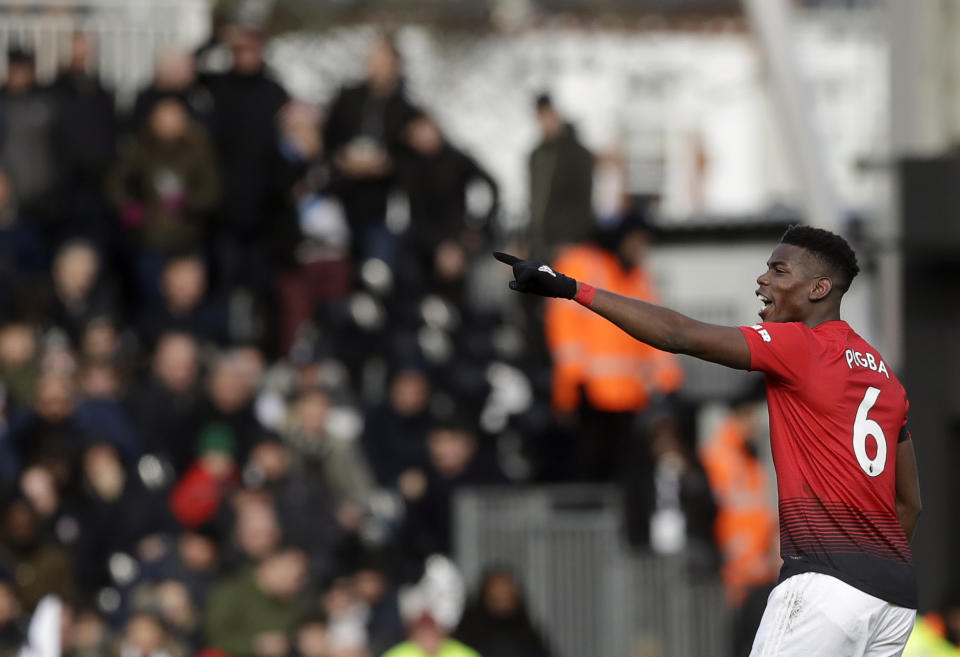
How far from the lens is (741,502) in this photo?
15375mm

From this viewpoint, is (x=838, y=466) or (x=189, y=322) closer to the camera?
(x=838, y=466)

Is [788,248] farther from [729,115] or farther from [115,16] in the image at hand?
[729,115]

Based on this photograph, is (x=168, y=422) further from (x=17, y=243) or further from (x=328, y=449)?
(x=17, y=243)

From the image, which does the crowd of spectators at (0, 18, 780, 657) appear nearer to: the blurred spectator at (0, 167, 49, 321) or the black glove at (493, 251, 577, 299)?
the blurred spectator at (0, 167, 49, 321)

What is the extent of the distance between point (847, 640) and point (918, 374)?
7.89m

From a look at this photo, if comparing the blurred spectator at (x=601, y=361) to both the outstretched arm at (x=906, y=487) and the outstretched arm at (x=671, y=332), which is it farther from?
the outstretched arm at (x=671, y=332)

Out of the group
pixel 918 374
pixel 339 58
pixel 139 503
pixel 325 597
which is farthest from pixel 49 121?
pixel 339 58

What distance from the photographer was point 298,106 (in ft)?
52.2

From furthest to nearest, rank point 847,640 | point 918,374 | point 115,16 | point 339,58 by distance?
point 339,58 < point 115,16 < point 918,374 < point 847,640

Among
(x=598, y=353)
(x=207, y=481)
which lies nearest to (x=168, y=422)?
(x=207, y=481)

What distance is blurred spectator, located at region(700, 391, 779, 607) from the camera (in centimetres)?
1487

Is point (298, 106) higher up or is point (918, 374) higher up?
point (298, 106)

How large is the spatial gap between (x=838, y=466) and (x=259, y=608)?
6885 millimetres

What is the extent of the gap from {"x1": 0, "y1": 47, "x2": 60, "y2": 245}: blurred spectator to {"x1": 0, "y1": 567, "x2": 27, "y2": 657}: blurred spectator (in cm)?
370
